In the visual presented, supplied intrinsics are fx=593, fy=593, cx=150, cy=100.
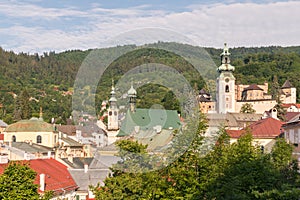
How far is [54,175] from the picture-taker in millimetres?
43156

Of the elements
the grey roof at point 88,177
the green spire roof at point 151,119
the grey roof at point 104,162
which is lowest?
the grey roof at point 88,177

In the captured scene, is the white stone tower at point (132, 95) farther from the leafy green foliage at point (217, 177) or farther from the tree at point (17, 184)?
the tree at point (17, 184)

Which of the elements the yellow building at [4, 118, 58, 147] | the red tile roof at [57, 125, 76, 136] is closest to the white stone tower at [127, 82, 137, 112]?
the yellow building at [4, 118, 58, 147]

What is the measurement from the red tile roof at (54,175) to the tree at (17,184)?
9015 mm

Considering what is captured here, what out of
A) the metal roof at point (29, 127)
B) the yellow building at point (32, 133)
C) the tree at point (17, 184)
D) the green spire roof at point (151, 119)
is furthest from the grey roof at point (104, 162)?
the metal roof at point (29, 127)

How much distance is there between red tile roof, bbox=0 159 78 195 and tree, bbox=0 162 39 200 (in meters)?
9.02

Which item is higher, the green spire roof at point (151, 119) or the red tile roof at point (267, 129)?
the green spire roof at point (151, 119)

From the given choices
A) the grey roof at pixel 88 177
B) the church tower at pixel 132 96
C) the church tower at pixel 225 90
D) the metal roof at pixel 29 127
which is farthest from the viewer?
the church tower at pixel 225 90

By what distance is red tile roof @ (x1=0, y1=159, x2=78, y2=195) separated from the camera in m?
38.8

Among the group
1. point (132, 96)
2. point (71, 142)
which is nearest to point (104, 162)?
point (132, 96)

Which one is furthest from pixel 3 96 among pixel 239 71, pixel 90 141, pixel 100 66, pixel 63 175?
pixel 100 66

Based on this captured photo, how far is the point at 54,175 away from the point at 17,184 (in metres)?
15.7

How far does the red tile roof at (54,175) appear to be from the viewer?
38812mm

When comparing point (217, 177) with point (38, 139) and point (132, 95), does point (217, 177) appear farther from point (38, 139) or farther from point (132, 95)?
point (38, 139)
